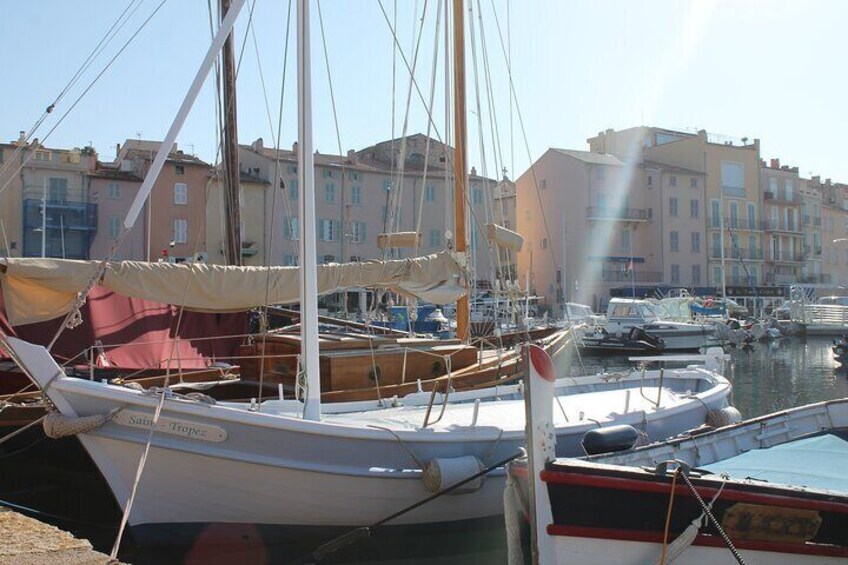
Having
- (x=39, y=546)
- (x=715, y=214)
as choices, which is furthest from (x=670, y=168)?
(x=39, y=546)

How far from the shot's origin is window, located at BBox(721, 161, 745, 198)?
6344 cm

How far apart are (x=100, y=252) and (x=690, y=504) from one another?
43688 mm

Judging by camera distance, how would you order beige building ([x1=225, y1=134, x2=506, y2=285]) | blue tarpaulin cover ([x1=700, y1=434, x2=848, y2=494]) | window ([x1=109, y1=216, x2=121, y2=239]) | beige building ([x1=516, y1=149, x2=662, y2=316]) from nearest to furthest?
blue tarpaulin cover ([x1=700, y1=434, x2=848, y2=494]) < window ([x1=109, y1=216, x2=121, y2=239]) < beige building ([x1=225, y1=134, x2=506, y2=285]) < beige building ([x1=516, y1=149, x2=662, y2=316])

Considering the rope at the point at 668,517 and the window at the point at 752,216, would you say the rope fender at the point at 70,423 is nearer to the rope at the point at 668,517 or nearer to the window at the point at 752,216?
the rope at the point at 668,517

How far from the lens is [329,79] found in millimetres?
13008

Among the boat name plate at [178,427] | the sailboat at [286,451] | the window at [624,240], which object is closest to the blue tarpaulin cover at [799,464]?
the sailboat at [286,451]

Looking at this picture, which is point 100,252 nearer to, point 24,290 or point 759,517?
point 24,290

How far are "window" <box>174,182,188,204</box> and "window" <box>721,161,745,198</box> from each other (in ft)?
137

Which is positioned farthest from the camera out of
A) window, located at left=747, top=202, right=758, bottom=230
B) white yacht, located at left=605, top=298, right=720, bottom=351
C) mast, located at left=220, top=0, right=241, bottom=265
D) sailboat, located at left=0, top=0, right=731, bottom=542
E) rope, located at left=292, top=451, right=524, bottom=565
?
window, located at left=747, top=202, right=758, bottom=230

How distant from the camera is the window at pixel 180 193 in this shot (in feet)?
147

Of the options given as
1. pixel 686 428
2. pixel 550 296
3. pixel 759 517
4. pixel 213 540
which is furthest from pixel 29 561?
pixel 550 296

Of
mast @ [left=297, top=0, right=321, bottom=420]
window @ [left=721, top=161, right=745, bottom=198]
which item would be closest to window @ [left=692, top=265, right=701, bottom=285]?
window @ [left=721, top=161, right=745, bottom=198]

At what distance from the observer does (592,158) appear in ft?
187

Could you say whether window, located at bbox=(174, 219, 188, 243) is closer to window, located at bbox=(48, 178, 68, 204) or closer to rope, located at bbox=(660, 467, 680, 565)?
window, located at bbox=(48, 178, 68, 204)
